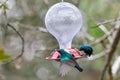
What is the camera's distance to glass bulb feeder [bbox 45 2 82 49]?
324cm

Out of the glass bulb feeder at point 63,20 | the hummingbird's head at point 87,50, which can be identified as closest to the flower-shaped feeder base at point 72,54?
the hummingbird's head at point 87,50

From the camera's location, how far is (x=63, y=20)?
3.27 meters

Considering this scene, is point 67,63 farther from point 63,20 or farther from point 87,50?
point 63,20

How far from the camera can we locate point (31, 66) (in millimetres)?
7746

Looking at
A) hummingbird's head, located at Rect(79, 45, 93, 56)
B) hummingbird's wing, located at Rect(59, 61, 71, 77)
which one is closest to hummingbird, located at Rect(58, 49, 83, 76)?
hummingbird's wing, located at Rect(59, 61, 71, 77)

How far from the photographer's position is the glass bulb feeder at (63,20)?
3240 mm

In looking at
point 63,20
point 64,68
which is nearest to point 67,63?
point 64,68

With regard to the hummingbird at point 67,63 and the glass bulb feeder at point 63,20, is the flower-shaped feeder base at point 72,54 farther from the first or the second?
the glass bulb feeder at point 63,20

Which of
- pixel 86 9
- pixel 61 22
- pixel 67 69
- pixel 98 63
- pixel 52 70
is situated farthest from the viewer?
pixel 98 63

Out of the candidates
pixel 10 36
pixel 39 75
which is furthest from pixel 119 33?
pixel 39 75

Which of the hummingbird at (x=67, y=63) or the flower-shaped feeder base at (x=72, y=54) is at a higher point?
the flower-shaped feeder base at (x=72, y=54)

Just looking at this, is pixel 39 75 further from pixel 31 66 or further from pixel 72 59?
pixel 72 59

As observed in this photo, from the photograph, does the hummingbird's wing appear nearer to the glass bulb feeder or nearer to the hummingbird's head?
the hummingbird's head

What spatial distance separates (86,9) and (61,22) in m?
2.94
